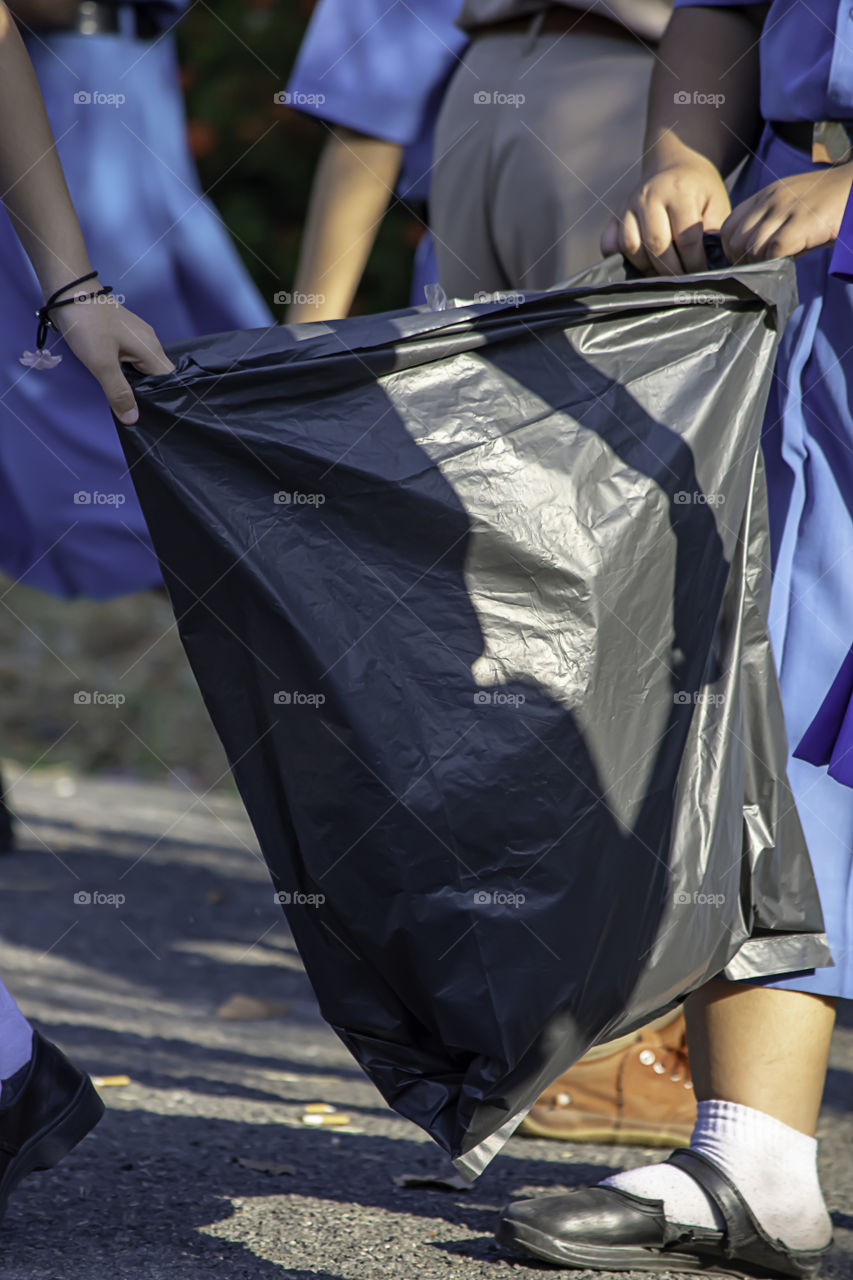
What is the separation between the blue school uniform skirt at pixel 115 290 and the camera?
3.40 meters

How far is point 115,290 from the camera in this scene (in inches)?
133

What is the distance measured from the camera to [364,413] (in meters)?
1.47

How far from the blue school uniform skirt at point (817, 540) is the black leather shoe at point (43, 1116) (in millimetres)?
902

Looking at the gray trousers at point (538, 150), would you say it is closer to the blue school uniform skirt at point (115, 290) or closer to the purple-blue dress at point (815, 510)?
the purple-blue dress at point (815, 510)

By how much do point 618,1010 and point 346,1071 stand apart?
3.72 ft

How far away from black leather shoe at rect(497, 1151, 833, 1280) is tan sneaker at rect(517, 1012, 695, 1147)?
447 millimetres

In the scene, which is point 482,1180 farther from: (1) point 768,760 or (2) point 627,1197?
(1) point 768,760

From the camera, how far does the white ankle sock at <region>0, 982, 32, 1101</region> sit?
160cm

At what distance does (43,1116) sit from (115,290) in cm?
224

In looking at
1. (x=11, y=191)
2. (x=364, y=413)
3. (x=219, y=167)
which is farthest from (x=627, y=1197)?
(x=219, y=167)
